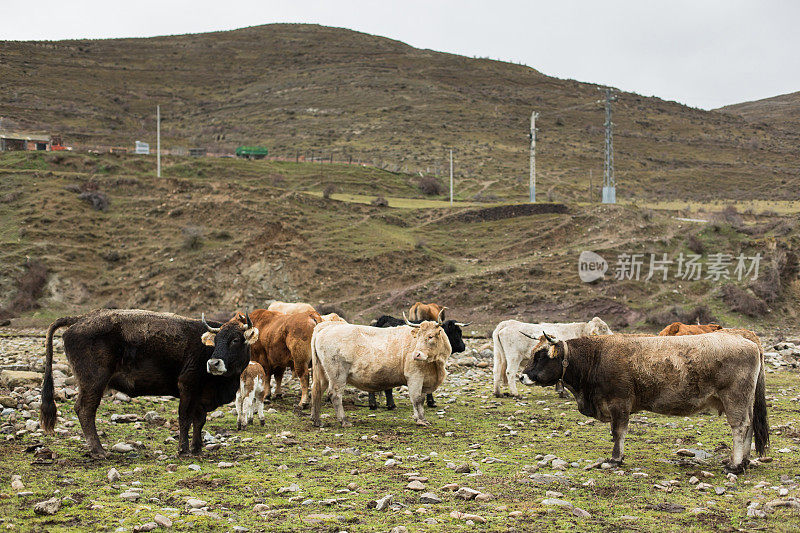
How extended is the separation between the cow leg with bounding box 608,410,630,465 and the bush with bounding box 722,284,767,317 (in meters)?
31.5

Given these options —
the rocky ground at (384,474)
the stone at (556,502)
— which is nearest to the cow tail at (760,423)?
the rocky ground at (384,474)

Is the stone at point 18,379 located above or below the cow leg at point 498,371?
above

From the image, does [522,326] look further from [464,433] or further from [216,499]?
[216,499]

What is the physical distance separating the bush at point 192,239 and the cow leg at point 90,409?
40.1 m

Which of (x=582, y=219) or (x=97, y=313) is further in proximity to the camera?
(x=582, y=219)

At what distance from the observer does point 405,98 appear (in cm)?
11738

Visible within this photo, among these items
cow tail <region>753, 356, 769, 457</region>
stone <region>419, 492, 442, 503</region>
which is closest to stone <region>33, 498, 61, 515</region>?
stone <region>419, 492, 442, 503</region>

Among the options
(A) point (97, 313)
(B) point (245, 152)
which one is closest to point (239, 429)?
(A) point (97, 313)

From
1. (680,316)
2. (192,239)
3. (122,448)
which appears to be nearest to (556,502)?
(122,448)

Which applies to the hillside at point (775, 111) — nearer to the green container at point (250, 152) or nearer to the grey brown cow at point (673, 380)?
the green container at point (250, 152)

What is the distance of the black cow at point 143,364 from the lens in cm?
1134

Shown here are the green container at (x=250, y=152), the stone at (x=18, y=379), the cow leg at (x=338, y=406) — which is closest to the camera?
the cow leg at (x=338, y=406)

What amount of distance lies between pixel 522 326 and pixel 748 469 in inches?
361

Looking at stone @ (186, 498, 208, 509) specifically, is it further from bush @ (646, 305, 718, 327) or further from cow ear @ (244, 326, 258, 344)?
bush @ (646, 305, 718, 327)
